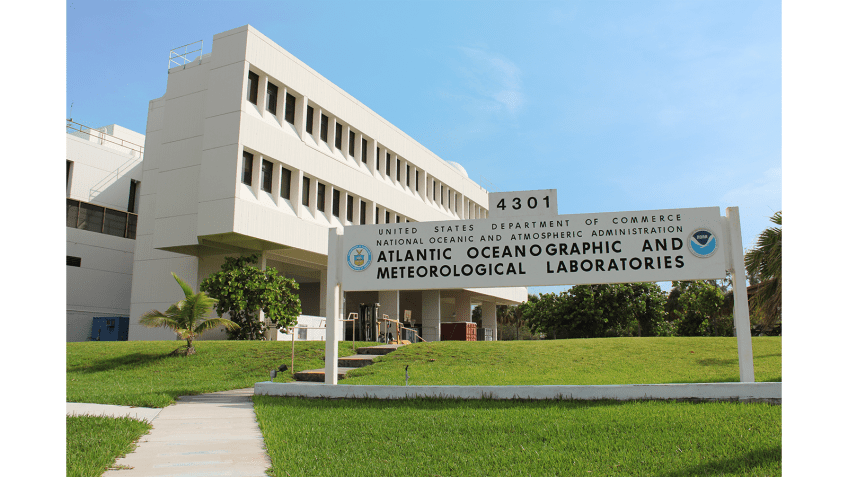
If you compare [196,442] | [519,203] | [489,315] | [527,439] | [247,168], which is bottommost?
[196,442]

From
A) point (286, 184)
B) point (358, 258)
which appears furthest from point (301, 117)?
point (358, 258)

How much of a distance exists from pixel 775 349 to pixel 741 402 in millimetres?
8895

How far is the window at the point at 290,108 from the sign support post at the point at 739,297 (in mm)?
20357

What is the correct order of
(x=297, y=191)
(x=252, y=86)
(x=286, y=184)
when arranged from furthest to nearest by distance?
1. (x=286, y=184)
2. (x=297, y=191)
3. (x=252, y=86)

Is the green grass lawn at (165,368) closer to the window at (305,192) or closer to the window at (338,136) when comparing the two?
the window at (305,192)

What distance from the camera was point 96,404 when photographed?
9.34 meters

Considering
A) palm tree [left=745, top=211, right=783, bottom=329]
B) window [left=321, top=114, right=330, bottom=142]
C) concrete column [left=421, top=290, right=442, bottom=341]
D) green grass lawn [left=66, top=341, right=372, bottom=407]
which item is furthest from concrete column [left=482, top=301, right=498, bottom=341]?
palm tree [left=745, top=211, right=783, bottom=329]

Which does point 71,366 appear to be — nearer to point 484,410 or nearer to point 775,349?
point 484,410

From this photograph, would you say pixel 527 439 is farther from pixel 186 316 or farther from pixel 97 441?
pixel 186 316

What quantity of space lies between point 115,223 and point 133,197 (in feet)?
8.13

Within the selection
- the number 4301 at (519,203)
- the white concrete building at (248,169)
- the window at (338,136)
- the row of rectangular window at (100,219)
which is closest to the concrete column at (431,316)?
the white concrete building at (248,169)

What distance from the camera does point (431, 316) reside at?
3522 centimetres

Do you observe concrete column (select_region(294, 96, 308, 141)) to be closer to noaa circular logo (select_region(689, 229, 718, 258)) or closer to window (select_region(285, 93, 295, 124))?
window (select_region(285, 93, 295, 124))
